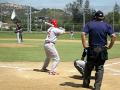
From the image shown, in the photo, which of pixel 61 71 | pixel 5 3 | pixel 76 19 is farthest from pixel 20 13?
pixel 61 71

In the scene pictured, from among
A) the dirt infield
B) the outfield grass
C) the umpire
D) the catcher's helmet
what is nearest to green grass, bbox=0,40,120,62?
the outfield grass

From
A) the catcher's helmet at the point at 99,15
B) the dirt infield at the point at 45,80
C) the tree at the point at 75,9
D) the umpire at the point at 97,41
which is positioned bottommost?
the tree at the point at 75,9

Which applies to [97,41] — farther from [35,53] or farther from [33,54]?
[35,53]

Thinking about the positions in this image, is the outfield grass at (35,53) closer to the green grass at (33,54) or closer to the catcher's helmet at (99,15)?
the green grass at (33,54)

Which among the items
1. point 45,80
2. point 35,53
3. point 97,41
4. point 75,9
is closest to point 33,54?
point 35,53

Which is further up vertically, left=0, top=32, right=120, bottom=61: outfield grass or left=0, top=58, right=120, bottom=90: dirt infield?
left=0, top=58, right=120, bottom=90: dirt infield

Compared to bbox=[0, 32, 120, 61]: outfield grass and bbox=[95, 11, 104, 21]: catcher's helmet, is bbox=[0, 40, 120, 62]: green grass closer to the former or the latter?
bbox=[0, 32, 120, 61]: outfield grass

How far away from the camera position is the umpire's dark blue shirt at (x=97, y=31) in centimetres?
964

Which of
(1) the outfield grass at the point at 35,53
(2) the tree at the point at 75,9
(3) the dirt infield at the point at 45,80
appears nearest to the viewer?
(3) the dirt infield at the point at 45,80

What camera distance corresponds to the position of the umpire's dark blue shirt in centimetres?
964

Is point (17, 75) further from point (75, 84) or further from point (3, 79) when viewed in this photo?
point (75, 84)

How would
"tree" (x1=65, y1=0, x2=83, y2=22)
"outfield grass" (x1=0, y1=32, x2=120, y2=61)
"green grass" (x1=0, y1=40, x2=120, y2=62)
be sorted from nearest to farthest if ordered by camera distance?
"green grass" (x1=0, y1=40, x2=120, y2=62), "outfield grass" (x1=0, y1=32, x2=120, y2=61), "tree" (x1=65, y1=0, x2=83, y2=22)

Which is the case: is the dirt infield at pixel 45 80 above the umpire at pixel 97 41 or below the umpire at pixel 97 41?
below

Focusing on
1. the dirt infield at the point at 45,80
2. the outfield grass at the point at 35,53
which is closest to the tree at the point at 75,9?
the outfield grass at the point at 35,53
